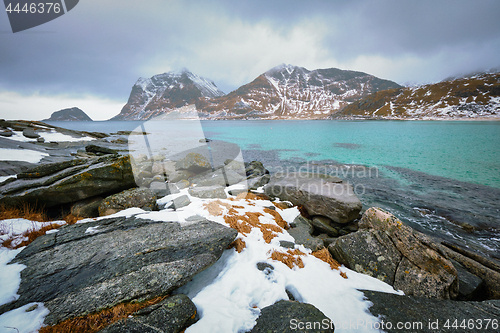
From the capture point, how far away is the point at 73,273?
365 centimetres

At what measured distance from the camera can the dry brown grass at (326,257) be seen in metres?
5.17

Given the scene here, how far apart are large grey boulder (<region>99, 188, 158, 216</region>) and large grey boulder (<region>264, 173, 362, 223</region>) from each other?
616 cm

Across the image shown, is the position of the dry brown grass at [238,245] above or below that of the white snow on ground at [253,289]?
above

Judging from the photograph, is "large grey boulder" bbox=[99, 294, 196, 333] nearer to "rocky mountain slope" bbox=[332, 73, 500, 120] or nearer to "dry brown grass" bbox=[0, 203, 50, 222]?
"dry brown grass" bbox=[0, 203, 50, 222]

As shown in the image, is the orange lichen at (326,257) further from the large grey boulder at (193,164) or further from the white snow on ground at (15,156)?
the white snow on ground at (15,156)

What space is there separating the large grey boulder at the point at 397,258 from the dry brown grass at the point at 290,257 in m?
1.34

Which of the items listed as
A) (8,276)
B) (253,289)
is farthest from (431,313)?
(8,276)

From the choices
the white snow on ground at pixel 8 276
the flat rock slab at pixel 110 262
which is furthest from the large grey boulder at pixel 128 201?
the white snow on ground at pixel 8 276

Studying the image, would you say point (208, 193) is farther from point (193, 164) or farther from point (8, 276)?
point (193, 164)

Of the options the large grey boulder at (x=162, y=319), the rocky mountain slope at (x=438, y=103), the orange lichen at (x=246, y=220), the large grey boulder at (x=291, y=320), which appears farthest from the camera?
the rocky mountain slope at (x=438, y=103)

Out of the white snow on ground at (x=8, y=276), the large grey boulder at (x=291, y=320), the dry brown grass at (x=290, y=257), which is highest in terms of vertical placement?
the white snow on ground at (x=8, y=276)

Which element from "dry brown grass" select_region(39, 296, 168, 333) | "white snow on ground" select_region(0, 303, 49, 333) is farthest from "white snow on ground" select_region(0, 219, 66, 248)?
"dry brown grass" select_region(39, 296, 168, 333)

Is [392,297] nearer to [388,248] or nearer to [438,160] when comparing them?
[388,248]

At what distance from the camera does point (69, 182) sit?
6570 millimetres
